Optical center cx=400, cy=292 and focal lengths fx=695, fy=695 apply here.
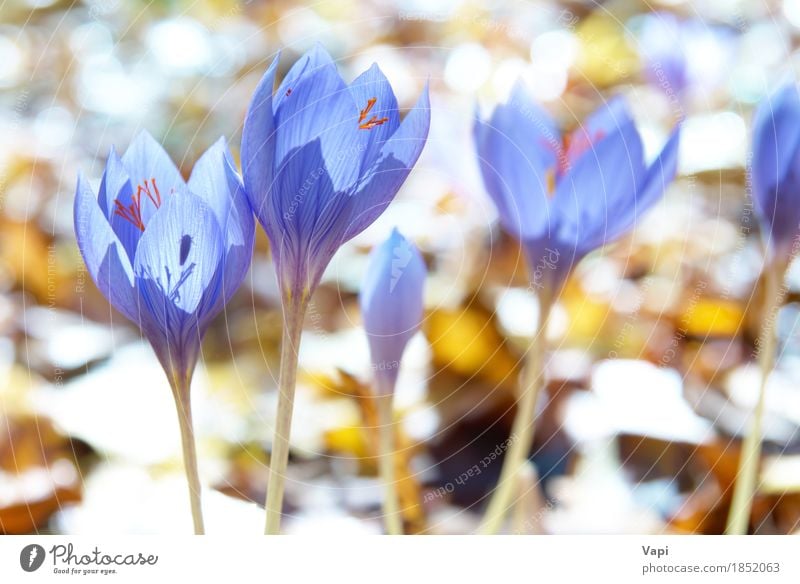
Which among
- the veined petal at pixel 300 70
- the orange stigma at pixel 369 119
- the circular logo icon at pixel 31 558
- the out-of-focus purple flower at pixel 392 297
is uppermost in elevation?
the veined petal at pixel 300 70

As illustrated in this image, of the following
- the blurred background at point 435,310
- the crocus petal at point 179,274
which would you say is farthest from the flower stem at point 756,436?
the crocus petal at point 179,274

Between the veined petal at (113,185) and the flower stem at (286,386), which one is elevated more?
the veined petal at (113,185)

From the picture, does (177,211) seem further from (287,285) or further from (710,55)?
(710,55)

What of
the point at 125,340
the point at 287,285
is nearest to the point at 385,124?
the point at 287,285

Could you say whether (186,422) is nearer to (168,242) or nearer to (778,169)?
(168,242)

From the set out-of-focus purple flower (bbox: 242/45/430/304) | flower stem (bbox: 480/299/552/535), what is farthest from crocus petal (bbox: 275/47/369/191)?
flower stem (bbox: 480/299/552/535)

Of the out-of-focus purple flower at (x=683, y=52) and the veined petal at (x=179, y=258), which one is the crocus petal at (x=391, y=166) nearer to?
the veined petal at (x=179, y=258)

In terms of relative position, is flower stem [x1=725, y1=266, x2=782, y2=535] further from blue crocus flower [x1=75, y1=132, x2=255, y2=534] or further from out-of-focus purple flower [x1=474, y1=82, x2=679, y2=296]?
blue crocus flower [x1=75, y1=132, x2=255, y2=534]
